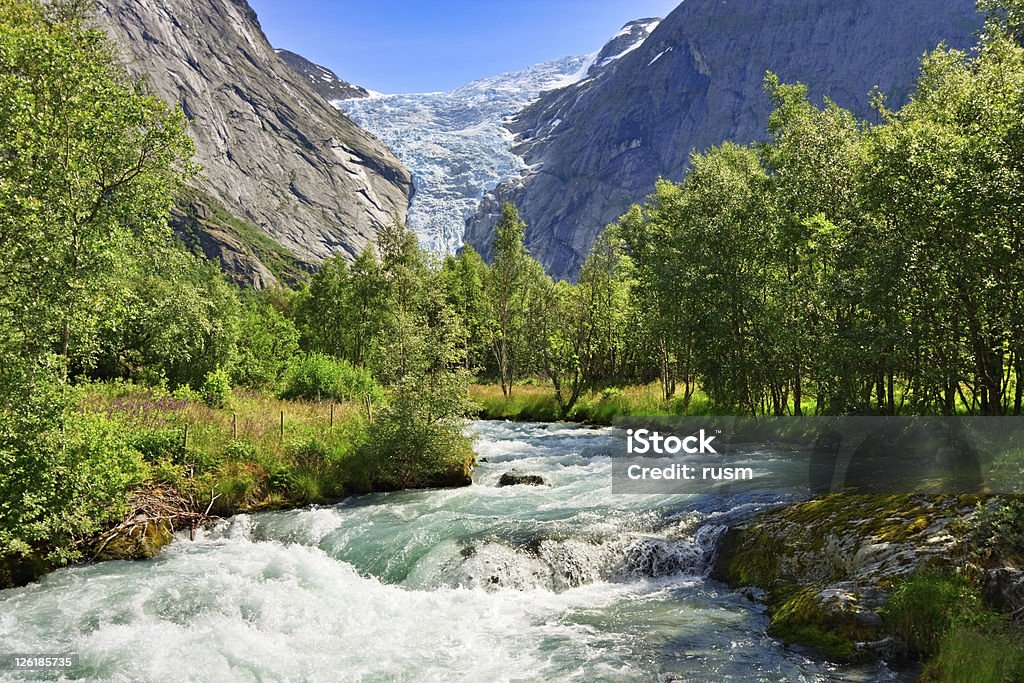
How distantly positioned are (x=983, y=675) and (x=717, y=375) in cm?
1990

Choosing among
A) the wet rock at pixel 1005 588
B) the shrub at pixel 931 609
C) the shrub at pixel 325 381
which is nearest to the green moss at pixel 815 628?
the shrub at pixel 931 609

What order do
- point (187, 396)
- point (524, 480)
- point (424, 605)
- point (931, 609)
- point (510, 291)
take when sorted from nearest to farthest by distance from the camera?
point (931, 609) → point (424, 605) → point (524, 480) → point (187, 396) → point (510, 291)

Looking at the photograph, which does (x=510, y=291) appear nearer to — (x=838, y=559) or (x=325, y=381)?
(x=325, y=381)

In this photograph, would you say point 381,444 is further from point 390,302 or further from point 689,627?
point 390,302

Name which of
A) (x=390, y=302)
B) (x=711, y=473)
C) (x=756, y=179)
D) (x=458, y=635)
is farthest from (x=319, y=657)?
(x=390, y=302)

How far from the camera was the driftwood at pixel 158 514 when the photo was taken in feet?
51.0

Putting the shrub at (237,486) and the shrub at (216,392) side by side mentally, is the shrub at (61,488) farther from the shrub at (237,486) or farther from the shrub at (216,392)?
the shrub at (216,392)

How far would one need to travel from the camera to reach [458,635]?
1148 cm

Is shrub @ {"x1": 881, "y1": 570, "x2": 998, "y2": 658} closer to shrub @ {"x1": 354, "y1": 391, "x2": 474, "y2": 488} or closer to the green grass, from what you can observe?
the green grass

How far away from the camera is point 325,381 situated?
3838 centimetres

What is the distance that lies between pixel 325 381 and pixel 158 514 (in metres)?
21.9

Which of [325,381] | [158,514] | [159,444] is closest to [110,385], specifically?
[159,444]

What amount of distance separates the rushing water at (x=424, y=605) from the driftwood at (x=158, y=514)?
79cm

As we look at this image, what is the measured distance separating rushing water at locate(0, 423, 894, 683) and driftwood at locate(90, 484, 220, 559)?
0.79m
